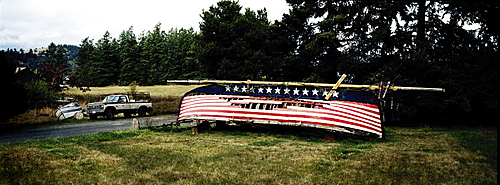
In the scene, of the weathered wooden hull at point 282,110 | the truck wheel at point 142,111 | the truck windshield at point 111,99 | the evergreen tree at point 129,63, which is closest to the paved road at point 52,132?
the weathered wooden hull at point 282,110

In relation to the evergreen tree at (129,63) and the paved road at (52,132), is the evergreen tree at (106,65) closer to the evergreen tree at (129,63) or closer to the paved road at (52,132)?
the evergreen tree at (129,63)

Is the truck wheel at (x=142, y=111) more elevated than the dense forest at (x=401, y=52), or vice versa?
the dense forest at (x=401, y=52)

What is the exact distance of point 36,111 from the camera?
95.7ft

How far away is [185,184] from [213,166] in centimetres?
174

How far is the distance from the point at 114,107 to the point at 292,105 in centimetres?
2073

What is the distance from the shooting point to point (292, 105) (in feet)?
51.6

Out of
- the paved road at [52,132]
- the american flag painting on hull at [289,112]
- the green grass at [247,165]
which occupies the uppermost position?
the american flag painting on hull at [289,112]

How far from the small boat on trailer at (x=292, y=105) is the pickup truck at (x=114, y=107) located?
14597mm

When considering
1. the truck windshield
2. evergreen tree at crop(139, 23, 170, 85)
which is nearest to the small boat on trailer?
the truck windshield

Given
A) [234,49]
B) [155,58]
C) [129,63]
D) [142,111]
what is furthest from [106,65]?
[142,111]

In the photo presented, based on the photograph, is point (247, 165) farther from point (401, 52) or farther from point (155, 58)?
point (155, 58)

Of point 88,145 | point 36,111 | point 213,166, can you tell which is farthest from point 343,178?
point 36,111

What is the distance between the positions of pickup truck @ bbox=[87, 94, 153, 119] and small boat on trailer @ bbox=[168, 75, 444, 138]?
575 inches

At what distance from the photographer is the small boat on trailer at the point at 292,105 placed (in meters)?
14.3
